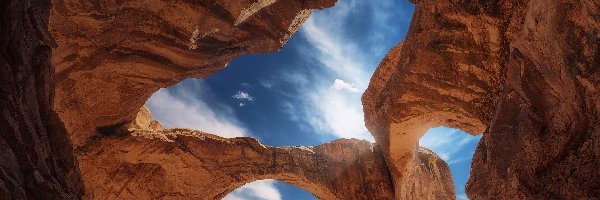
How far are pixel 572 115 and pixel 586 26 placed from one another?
908mm

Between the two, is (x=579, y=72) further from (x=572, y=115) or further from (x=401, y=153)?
(x=401, y=153)

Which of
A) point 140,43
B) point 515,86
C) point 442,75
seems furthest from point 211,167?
point 515,86

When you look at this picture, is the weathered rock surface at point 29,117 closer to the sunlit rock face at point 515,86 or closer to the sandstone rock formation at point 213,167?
the sunlit rock face at point 515,86

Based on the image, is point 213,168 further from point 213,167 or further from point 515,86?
point 515,86

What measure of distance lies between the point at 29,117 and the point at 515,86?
5804mm

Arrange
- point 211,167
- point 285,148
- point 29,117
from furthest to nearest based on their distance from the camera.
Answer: point 285,148, point 211,167, point 29,117

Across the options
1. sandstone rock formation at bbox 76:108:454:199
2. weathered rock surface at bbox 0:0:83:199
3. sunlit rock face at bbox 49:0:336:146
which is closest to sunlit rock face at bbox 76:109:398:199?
sandstone rock formation at bbox 76:108:454:199

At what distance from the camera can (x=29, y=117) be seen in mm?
3967

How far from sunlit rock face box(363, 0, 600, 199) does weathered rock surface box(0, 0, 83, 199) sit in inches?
197

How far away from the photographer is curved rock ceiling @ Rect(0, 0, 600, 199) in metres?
3.88

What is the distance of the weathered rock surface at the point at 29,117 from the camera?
3.55m

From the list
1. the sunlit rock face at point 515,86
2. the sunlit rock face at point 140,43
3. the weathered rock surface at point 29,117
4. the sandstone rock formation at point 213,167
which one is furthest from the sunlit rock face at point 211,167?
the weathered rock surface at point 29,117

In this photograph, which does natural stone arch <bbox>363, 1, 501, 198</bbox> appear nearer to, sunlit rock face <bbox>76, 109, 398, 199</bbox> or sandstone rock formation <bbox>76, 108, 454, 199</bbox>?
sunlit rock face <bbox>76, 109, 398, 199</bbox>

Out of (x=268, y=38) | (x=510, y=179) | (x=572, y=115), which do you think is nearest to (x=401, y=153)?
(x=268, y=38)
